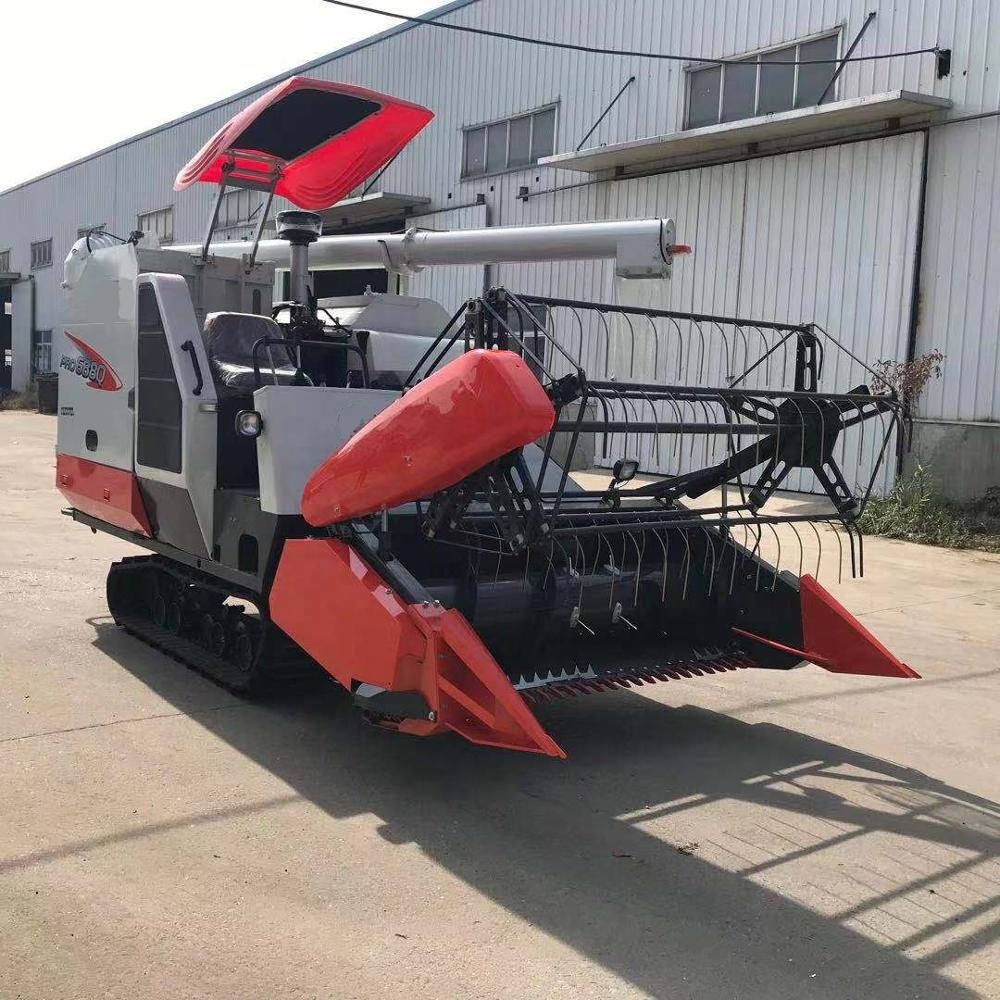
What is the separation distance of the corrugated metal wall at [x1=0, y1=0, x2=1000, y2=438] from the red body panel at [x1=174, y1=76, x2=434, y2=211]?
7.94 m

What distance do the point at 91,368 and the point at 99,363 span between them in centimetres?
14

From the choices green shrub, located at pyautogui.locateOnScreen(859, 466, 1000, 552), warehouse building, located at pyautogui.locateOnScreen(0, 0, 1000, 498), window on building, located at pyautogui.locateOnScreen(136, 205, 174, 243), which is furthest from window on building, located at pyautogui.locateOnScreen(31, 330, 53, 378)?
green shrub, located at pyautogui.locateOnScreen(859, 466, 1000, 552)

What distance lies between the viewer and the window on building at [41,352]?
112ft

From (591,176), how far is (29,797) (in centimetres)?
1433

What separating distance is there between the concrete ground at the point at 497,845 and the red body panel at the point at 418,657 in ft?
1.25

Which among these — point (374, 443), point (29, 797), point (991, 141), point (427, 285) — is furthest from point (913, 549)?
point (427, 285)

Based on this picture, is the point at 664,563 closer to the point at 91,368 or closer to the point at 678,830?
the point at 678,830

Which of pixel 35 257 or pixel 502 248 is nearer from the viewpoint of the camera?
pixel 502 248

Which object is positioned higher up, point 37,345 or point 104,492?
point 37,345

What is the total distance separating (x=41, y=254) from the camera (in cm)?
3588

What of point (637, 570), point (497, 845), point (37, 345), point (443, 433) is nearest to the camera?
point (443, 433)

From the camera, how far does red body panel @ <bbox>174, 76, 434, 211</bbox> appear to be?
20.7ft

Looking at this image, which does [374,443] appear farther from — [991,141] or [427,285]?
[427,285]

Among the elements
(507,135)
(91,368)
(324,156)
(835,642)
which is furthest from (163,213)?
(835,642)
